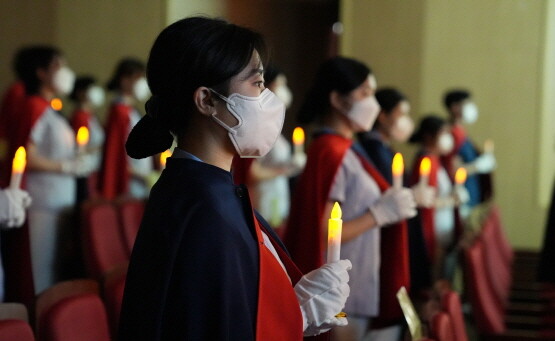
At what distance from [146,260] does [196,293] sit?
0.36 ft

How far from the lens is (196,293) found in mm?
1334

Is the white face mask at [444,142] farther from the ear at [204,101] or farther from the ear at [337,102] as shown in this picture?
the ear at [204,101]

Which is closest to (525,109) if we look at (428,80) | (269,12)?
(428,80)

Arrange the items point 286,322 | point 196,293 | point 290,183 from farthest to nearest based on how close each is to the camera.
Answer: point 290,183 < point 286,322 < point 196,293

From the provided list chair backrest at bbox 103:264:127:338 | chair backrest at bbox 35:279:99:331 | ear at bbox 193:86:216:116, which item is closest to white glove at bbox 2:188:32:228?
chair backrest at bbox 35:279:99:331

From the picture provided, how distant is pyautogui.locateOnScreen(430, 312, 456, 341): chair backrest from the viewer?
212cm

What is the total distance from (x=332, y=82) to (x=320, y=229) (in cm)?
50

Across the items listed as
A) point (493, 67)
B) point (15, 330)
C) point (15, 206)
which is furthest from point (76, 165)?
point (493, 67)

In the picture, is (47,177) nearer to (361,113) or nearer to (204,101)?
(361,113)

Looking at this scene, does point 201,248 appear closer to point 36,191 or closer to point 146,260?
point 146,260

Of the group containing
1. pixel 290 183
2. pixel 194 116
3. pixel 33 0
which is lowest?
pixel 290 183

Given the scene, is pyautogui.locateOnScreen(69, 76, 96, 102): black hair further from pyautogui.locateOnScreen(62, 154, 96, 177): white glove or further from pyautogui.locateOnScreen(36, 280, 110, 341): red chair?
pyautogui.locateOnScreen(36, 280, 110, 341): red chair

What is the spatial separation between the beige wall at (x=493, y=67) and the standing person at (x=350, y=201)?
456 cm

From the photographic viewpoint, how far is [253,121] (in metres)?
1.48
